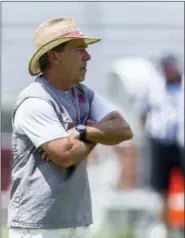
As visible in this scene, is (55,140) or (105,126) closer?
(55,140)

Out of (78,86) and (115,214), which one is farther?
(115,214)

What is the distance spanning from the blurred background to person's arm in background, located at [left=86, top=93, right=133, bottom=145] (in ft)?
14.2

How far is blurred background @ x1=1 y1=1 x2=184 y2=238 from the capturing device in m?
11.9

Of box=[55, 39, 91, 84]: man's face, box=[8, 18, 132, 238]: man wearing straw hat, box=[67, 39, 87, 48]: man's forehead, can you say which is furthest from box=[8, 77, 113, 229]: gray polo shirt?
box=[67, 39, 87, 48]: man's forehead

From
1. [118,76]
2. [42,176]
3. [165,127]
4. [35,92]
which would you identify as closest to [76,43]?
[35,92]

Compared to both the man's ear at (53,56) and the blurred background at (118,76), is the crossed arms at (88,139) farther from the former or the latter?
the blurred background at (118,76)

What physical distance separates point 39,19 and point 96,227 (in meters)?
5.62

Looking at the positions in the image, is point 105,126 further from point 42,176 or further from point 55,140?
point 42,176

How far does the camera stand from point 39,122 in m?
5.14

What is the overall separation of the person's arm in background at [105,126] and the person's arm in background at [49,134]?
9cm

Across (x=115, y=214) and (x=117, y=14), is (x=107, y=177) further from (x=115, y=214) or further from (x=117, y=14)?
(x=117, y=14)

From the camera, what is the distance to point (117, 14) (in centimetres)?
1675

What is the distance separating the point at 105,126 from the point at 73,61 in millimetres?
358

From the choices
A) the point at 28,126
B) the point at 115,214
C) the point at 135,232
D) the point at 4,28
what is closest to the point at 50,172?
the point at 28,126
